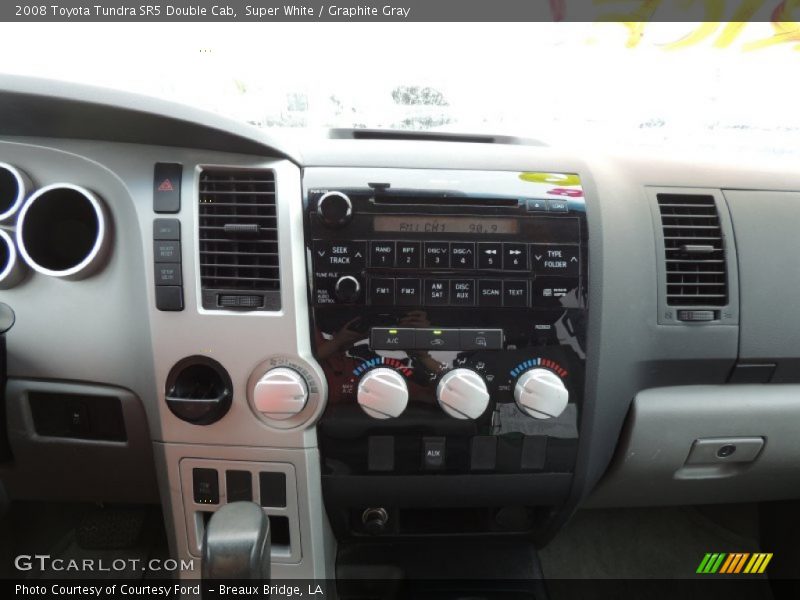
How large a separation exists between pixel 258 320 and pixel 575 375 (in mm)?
608

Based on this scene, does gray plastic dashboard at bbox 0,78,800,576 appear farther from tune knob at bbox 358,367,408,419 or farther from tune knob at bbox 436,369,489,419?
tune knob at bbox 436,369,489,419

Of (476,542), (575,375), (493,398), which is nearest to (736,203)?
(575,375)

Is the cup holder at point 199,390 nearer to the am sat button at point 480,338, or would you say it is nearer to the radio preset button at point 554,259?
the am sat button at point 480,338

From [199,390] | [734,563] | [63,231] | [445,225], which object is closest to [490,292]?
[445,225]

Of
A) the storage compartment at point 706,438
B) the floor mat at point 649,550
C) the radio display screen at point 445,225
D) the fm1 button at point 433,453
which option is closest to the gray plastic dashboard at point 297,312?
the storage compartment at point 706,438

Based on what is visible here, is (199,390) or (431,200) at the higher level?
(431,200)

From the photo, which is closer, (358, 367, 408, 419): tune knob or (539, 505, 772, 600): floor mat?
(358, 367, 408, 419): tune knob

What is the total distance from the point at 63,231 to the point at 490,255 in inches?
32.7

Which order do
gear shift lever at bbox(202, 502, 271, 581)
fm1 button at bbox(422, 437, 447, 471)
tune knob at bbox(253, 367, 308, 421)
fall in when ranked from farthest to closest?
1. fm1 button at bbox(422, 437, 447, 471)
2. tune knob at bbox(253, 367, 308, 421)
3. gear shift lever at bbox(202, 502, 271, 581)

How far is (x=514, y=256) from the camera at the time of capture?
955 millimetres

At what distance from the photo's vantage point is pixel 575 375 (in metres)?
1.00

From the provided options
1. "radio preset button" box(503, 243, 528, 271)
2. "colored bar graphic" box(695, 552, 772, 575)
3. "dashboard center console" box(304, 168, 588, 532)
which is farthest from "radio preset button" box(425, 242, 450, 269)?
"colored bar graphic" box(695, 552, 772, 575)

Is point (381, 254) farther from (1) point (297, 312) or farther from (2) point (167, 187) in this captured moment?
(2) point (167, 187)

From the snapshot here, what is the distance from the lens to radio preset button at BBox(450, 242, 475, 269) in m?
0.94
